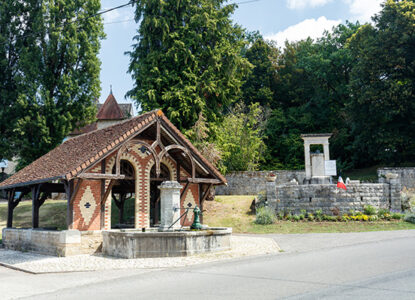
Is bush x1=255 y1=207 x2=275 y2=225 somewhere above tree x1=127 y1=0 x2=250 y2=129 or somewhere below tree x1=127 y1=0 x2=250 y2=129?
below

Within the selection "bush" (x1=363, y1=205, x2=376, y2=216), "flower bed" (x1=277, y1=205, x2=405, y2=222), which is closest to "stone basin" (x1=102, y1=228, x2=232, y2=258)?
"flower bed" (x1=277, y1=205, x2=405, y2=222)

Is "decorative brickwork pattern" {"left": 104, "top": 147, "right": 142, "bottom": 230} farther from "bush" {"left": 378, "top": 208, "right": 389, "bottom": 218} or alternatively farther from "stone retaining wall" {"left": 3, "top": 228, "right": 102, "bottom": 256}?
"bush" {"left": 378, "top": 208, "right": 389, "bottom": 218}

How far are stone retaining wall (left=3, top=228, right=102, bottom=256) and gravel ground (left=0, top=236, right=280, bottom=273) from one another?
336 millimetres

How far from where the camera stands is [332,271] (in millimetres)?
8586

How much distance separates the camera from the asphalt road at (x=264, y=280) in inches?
271

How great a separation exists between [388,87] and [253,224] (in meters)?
17.0

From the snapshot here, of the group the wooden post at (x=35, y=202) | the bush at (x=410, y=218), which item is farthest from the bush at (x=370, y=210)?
the wooden post at (x=35, y=202)

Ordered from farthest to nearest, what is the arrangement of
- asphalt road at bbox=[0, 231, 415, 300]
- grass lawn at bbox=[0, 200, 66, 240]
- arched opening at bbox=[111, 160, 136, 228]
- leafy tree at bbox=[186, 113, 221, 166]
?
leafy tree at bbox=[186, 113, 221, 166] → grass lawn at bbox=[0, 200, 66, 240] → arched opening at bbox=[111, 160, 136, 228] → asphalt road at bbox=[0, 231, 415, 300]

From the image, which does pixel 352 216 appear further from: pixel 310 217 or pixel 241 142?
pixel 241 142

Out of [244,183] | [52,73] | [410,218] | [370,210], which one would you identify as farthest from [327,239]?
[52,73]

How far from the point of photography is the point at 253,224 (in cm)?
1955

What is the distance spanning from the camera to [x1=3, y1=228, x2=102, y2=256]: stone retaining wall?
43.5 feet

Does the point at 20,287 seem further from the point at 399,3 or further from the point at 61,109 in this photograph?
the point at 399,3

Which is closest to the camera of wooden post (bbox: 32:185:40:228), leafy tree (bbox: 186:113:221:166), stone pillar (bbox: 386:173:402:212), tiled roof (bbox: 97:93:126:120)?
wooden post (bbox: 32:185:40:228)
